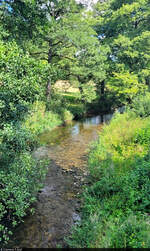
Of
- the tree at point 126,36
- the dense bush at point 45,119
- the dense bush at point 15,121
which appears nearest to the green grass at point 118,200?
the dense bush at point 15,121

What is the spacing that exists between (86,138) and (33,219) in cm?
907

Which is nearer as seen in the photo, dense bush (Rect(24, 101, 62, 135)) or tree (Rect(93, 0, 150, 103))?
dense bush (Rect(24, 101, 62, 135))

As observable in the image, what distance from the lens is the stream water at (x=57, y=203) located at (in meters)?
4.75

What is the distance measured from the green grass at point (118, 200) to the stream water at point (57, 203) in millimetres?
416

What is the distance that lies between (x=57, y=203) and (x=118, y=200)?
200cm

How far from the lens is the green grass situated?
391cm

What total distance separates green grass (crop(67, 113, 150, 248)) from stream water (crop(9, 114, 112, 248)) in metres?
0.42

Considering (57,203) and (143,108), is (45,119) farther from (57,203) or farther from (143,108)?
(57,203)

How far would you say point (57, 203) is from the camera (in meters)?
6.23

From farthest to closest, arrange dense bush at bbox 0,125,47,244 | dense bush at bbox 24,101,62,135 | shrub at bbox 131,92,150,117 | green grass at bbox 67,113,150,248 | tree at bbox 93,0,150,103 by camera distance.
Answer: tree at bbox 93,0,150,103
dense bush at bbox 24,101,62,135
shrub at bbox 131,92,150,117
dense bush at bbox 0,125,47,244
green grass at bbox 67,113,150,248

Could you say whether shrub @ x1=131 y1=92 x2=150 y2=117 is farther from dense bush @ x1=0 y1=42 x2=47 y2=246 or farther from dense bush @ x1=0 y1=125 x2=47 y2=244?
dense bush @ x1=0 y1=125 x2=47 y2=244

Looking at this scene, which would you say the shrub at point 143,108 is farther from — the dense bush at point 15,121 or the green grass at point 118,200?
the dense bush at point 15,121

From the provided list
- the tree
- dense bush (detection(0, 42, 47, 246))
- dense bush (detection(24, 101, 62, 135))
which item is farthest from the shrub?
dense bush (detection(0, 42, 47, 246))

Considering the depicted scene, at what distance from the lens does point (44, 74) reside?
568cm
